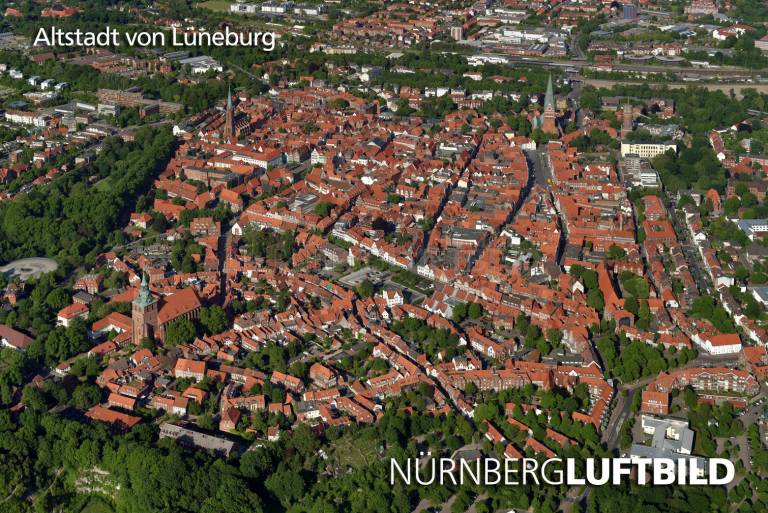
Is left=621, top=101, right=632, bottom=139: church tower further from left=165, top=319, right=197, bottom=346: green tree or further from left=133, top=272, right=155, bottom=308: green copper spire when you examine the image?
left=133, top=272, right=155, bottom=308: green copper spire

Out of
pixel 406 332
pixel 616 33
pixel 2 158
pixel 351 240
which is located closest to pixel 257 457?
pixel 406 332

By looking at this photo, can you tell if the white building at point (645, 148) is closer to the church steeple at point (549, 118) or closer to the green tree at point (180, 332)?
the church steeple at point (549, 118)

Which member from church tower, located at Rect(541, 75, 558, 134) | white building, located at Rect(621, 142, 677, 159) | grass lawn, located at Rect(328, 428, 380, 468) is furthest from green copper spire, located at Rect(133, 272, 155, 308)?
church tower, located at Rect(541, 75, 558, 134)

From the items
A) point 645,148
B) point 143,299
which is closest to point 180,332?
point 143,299

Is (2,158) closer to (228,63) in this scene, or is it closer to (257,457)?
(228,63)

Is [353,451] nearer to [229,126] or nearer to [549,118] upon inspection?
[229,126]

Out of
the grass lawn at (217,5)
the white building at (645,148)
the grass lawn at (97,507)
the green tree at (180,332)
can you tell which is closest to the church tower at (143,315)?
the green tree at (180,332)
